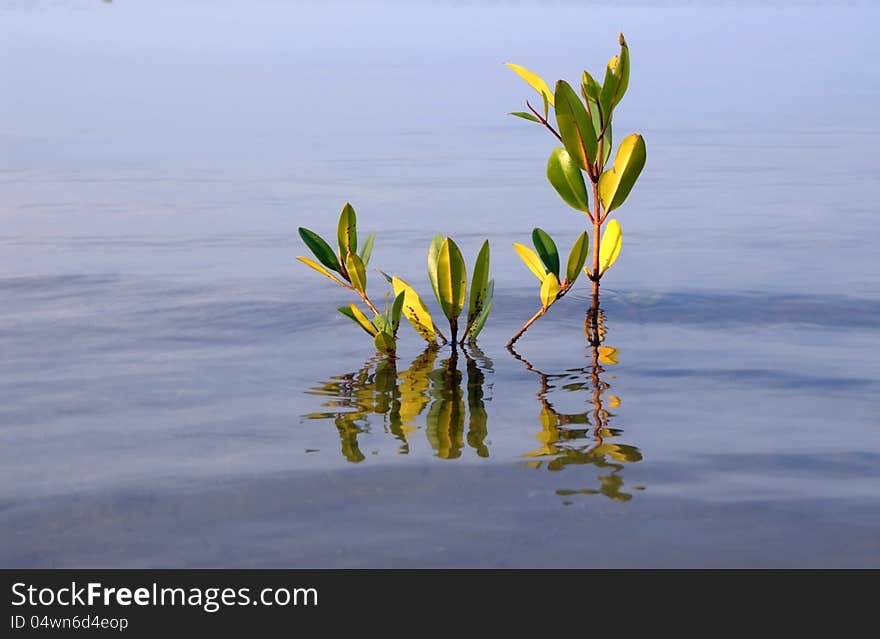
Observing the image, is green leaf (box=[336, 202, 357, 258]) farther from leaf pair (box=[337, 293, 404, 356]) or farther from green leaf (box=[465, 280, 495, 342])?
green leaf (box=[465, 280, 495, 342])

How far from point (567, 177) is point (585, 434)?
156cm

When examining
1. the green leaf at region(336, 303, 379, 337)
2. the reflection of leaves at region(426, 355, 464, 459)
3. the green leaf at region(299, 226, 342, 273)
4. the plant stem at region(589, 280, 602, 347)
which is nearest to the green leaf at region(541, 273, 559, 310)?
the plant stem at region(589, 280, 602, 347)

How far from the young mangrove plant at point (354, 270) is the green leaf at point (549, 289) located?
0.53 meters

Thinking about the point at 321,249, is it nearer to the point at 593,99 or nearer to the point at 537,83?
the point at 537,83

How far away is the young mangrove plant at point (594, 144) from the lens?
4.36m

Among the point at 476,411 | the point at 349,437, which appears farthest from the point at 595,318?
the point at 349,437

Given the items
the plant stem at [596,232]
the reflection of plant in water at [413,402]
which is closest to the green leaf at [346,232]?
the reflection of plant in water at [413,402]

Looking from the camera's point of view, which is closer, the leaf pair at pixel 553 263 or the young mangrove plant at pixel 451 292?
the young mangrove plant at pixel 451 292

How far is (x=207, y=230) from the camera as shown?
7.12m

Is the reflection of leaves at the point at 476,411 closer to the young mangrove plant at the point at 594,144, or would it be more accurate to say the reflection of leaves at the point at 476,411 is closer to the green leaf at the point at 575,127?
the young mangrove plant at the point at 594,144

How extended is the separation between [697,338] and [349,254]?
1386 millimetres

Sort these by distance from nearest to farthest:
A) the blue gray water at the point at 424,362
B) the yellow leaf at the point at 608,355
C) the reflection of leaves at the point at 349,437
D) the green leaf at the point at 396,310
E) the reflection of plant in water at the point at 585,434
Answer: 1. the blue gray water at the point at 424,362
2. the reflection of plant in water at the point at 585,434
3. the reflection of leaves at the point at 349,437
4. the green leaf at the point at 396,310
5. the yellow leaf at the point at 608,355

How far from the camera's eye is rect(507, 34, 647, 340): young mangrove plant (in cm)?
436

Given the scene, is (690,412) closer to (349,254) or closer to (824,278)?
(349,254)
